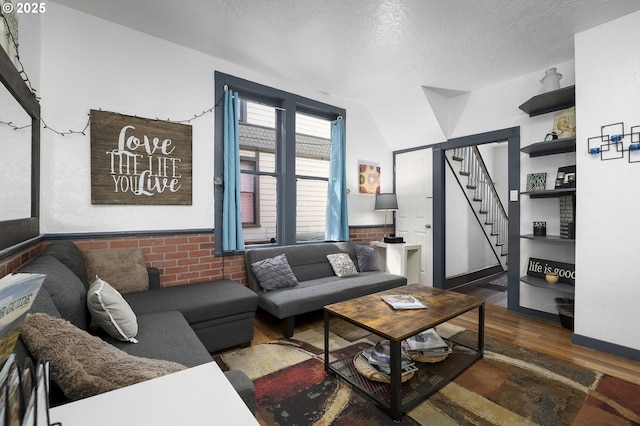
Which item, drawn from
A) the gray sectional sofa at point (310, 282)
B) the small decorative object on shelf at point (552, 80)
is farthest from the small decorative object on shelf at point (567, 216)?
the gray sectional sofa at point (310, 282)

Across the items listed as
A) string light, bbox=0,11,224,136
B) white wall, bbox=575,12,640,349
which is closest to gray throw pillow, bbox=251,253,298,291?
string light, bbox=0,11,224,136

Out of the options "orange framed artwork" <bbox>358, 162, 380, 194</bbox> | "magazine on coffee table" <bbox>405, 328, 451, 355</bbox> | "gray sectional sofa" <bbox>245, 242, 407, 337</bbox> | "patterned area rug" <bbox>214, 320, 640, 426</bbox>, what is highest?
"orange framed artwork" <bbox>358, 162, 380, 194</bbox>

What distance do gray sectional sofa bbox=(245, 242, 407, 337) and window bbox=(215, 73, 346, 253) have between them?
37cm

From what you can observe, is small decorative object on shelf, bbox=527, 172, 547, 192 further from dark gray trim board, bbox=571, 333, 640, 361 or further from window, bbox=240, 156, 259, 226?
window, bbox=240, 156, 259, 226

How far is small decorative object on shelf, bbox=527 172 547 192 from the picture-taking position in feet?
10.7

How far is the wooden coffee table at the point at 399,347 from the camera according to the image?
1.69 meters

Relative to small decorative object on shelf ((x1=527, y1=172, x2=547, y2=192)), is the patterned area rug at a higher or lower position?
lower

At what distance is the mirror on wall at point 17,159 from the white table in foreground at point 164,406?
125 centimetres

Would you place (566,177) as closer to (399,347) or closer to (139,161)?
(399,347)

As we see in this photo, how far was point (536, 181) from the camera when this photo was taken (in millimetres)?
3316

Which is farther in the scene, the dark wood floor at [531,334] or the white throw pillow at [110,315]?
the dark wood floor at [531,334]

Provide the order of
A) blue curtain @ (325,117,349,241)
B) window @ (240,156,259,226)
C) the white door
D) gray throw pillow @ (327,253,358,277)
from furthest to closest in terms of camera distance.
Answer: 1. window @ (240,156,259,226)
2. the white door
3. blue curtain @ (325,117,349,241)
4. gray throw pillow @ (327,253,358,277)

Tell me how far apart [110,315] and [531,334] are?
360cm

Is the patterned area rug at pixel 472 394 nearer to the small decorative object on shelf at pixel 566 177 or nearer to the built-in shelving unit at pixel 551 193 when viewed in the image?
the built-in shelving unit at pixel 551 193
